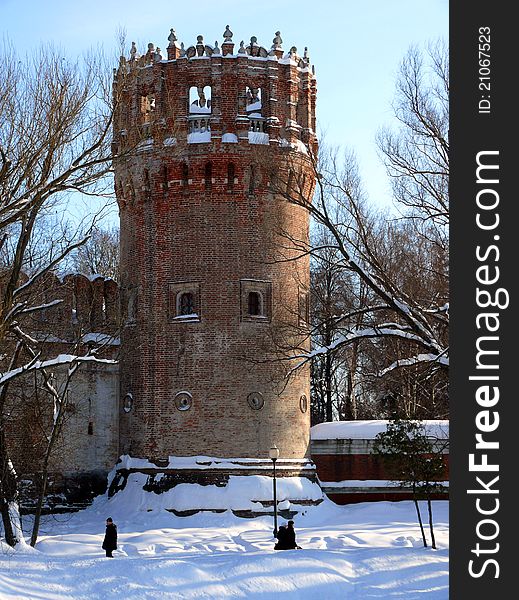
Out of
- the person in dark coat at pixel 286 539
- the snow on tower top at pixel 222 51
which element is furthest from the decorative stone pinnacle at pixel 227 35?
the person in dark coat at pixel 286 539

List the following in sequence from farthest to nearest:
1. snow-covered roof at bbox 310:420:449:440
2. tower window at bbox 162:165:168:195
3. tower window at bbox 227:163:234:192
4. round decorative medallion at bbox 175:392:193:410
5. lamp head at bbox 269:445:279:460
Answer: snow-covered roof at bbox 310:420:449:440, tower window at bbox 162:165:168:195, tower window at bbox 227:163:234:192, round decorative medallion at bbox 175:392:193:410, lamp head at bbox 269:445:279:460

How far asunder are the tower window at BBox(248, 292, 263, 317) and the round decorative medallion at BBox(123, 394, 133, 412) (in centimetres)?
366

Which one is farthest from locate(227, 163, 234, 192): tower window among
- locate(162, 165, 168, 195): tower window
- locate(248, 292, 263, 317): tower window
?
locate(248, 292, 263, 317): tower window

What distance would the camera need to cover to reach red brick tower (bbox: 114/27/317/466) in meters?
26.4

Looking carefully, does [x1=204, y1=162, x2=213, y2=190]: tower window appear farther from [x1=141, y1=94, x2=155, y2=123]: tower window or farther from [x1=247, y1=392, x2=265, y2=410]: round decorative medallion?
[x1=247, y1=392, x2=265, y2=410]: round decorative medallion

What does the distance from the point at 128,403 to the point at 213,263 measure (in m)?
4.11

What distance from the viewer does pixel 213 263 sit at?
2664 cm

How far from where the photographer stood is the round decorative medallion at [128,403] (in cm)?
2738

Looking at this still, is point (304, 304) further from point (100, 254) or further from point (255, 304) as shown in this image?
point (100, 254)

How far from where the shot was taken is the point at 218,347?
1041 inches

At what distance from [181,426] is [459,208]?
51.6 ft

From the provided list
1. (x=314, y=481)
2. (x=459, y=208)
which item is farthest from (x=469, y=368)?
(x=314, y=481)

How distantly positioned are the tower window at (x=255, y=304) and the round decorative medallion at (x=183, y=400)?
250 centimetres

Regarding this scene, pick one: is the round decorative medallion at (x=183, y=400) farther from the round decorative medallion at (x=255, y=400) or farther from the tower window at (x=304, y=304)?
the tower window at (x=304, y=304)
